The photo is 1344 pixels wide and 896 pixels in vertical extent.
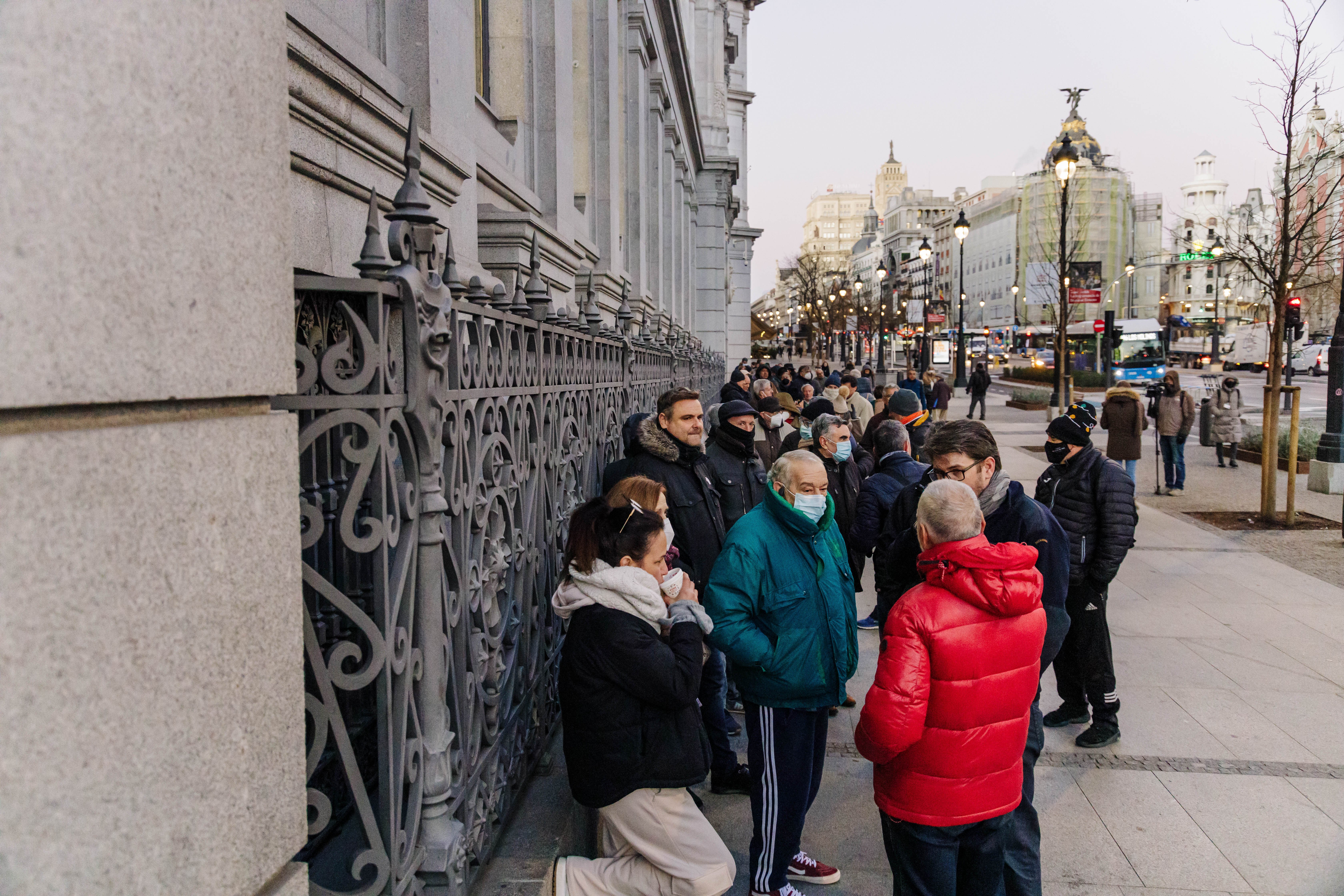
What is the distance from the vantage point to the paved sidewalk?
14.3 ft

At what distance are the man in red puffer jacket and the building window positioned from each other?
620 centimetres

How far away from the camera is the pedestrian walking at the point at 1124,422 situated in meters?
14.0

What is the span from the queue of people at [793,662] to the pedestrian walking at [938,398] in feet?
62.6

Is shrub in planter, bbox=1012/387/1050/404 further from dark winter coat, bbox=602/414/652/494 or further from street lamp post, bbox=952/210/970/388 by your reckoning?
dark winter coat, bbox=602/414/652/494

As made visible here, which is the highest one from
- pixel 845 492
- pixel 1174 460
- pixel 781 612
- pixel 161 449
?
pixel 161 449

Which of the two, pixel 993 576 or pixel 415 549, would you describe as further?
pixel 993 576

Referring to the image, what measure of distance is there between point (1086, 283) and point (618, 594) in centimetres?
7109

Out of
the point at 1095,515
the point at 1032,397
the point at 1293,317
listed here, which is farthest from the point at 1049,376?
the point at 1095,515

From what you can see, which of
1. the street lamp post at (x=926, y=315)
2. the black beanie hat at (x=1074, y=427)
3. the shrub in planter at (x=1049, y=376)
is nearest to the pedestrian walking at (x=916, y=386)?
the street lamp post at (x=926, y=315)

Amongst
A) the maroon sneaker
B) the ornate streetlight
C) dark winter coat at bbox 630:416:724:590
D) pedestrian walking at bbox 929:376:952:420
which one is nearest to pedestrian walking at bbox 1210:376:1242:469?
pedestrian walking at bbox 929:376:952:420

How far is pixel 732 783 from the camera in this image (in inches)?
201

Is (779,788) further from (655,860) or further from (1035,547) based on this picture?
(1035,547)

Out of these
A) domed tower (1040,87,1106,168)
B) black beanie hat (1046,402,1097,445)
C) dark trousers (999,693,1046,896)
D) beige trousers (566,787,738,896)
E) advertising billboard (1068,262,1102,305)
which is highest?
domed tower (1040,87,1106,168)

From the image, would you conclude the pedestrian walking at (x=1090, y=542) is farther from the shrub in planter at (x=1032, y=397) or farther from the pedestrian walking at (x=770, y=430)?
the shrub in planter at (x=1032, y=397)
